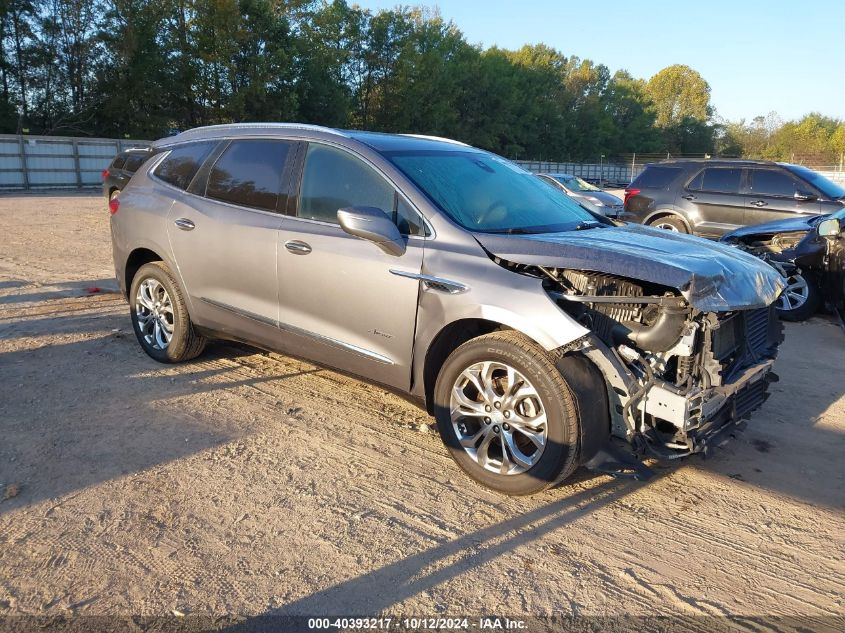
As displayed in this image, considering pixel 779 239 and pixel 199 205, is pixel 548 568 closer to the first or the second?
pixel 199 205

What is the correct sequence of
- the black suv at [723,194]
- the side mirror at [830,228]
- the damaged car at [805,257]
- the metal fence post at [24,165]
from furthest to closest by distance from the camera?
1. the metal fence post at [24,165]
2. the black suv at [723,194]
3. the damaged car at [805,257]
4. the side mirror at [830,228]

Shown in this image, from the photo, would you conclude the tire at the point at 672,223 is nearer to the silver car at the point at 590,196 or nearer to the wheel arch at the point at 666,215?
the wheel arch at the point at 666,215

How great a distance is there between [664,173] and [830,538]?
9.74 m

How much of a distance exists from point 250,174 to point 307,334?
4.24ft

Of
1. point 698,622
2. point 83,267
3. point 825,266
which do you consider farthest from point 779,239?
point 83,267

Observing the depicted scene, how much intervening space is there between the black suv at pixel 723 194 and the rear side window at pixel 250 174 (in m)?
8.21

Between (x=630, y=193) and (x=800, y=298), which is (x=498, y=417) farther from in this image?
(x=630, y=193)

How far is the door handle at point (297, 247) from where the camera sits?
4.28 metres

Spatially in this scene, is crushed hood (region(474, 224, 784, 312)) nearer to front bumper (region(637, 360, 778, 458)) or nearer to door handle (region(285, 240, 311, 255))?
front bumper (region(637, 360, 778, 458))

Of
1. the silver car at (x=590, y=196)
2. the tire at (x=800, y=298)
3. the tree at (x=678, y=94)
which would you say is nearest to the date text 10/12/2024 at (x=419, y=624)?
the tire at (x=800, y=298)

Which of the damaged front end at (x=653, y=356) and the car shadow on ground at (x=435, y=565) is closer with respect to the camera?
the car shadow on ground at (x=435, y=565)

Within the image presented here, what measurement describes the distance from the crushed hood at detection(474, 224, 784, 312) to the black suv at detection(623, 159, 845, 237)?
761cm

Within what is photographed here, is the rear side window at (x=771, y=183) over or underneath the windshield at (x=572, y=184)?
over

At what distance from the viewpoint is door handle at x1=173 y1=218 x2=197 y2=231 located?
4.98 meters
